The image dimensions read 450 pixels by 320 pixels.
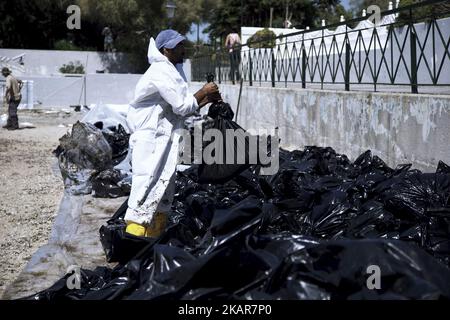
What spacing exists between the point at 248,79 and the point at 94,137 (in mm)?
5383

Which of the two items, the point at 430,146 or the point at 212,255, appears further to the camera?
the point at 430,146

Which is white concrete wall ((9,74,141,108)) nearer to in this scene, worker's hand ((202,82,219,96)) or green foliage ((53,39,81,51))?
green foliage ((53,39,81,51))

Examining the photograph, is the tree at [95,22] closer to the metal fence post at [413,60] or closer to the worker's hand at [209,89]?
the metal fence post at [413,60]

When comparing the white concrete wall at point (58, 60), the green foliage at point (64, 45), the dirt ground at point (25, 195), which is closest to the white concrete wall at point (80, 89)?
the white concrete wall at point (58, 60)

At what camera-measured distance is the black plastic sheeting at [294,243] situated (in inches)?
93.1

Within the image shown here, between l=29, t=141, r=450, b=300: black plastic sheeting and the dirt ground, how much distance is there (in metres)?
0.75

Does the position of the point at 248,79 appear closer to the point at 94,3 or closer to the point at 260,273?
the point at 260,273

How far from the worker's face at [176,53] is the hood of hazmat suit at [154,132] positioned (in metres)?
0.09

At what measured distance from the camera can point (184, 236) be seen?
3824mm

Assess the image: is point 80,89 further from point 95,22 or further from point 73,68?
point 95,22

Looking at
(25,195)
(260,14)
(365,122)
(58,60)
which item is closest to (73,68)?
(58,60)

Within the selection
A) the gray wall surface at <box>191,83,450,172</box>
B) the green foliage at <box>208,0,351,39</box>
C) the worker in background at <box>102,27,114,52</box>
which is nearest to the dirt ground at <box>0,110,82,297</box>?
the gray wall surface at <box>191,83,450,172</box>

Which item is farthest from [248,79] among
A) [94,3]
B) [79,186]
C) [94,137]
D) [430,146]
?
[94,3]
